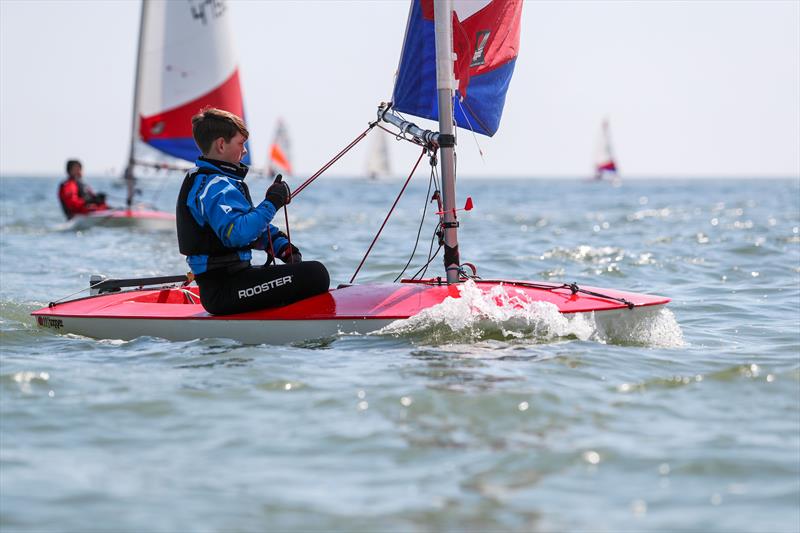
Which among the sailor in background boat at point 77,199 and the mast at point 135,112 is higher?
the mast at point 135,112

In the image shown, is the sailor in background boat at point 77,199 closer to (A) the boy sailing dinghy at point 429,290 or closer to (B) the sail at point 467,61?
(A) the boy sailing dinghy at point 429,290

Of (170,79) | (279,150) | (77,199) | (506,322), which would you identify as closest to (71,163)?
(77,199)

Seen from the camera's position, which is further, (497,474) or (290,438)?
(290,438)

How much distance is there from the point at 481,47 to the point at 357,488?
381cm

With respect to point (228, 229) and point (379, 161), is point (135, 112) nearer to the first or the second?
point (228, 229)

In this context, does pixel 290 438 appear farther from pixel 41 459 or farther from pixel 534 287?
pixel 534 287

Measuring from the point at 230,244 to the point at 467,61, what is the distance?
2.03 m

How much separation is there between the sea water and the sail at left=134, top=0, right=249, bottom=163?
11.2 m

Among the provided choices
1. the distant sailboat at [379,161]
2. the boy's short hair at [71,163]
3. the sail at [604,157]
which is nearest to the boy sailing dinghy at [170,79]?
the boy's short hair at [71,163]

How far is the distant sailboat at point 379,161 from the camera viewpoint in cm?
7269

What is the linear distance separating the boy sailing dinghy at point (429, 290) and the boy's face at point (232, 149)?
1.65ft

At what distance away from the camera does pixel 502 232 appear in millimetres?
18625

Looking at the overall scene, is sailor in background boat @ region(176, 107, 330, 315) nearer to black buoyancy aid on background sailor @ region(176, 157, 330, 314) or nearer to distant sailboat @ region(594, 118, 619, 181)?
black buoyancy aid on background sailor @ region(176, 157, 330, 314)

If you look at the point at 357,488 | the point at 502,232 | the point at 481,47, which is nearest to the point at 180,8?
the point at 502,232
